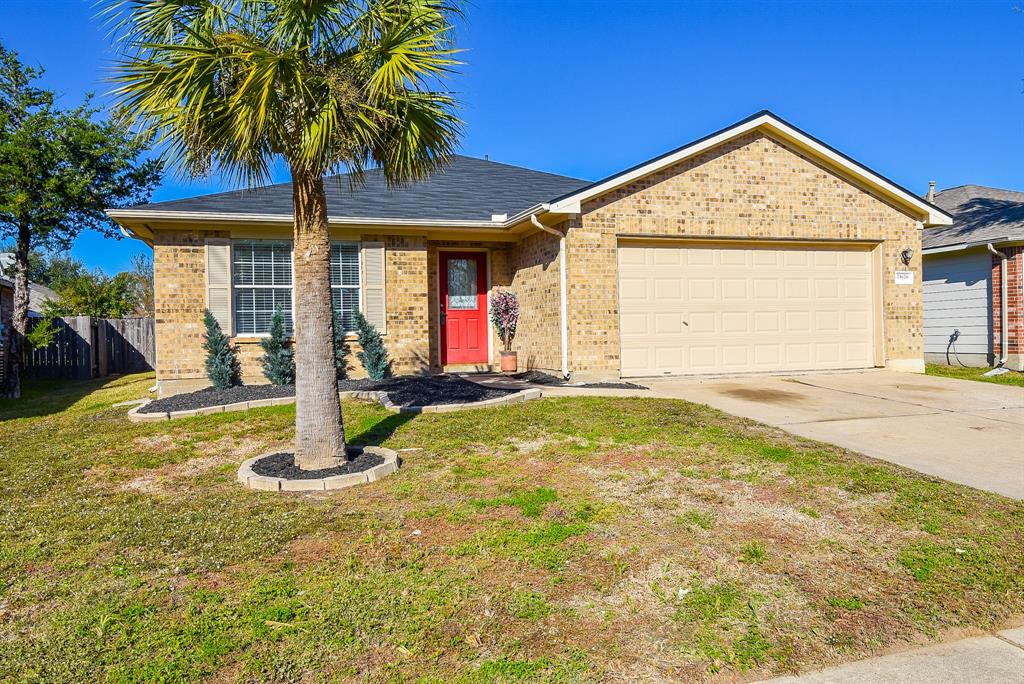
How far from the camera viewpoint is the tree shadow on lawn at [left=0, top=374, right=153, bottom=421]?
11078 millimetres

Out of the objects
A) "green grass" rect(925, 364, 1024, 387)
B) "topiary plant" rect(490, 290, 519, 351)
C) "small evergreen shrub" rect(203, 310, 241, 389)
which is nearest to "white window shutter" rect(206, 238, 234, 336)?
"small evergreen shrub" rect(203, 310, 241, 389)

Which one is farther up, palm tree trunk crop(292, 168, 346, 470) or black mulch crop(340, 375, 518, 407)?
palm tree trunk crop(292, 168, 346, 470)

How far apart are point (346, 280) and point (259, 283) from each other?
1.47 meters

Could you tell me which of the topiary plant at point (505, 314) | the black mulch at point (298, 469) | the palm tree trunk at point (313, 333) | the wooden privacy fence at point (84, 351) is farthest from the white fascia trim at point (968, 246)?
the wooden privacy fence at point (84, 351)

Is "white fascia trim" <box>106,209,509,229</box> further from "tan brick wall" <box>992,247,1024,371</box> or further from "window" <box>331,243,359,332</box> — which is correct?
"tan brick wall" <box>992,247,1024,371</box>

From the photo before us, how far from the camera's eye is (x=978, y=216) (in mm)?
15477

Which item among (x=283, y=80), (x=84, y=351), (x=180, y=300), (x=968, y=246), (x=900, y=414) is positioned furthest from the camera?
(x=84, y=351)

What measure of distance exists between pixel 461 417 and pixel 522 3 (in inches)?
306

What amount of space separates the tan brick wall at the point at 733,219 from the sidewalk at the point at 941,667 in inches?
305

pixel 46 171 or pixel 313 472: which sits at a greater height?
pixel 46 171

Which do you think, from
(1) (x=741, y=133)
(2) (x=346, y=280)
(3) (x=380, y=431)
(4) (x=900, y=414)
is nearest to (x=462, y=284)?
(2) (x=346, y=280)

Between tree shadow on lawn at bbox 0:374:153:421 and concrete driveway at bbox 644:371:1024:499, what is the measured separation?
34.4ft

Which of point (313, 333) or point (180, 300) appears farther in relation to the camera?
point (180, 300)

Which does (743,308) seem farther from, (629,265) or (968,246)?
(968,246)
